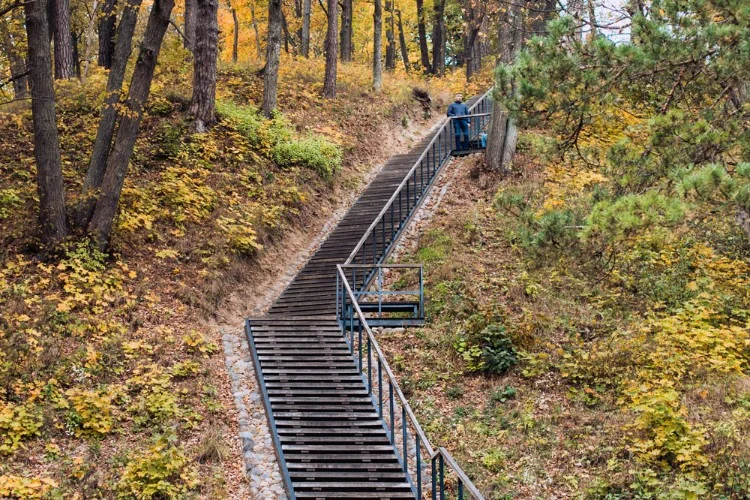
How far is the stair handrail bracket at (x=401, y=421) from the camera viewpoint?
8133 mm

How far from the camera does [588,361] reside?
1148 cm

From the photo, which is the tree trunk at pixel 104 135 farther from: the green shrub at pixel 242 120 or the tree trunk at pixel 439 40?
the tree trunk at pixel 439 40

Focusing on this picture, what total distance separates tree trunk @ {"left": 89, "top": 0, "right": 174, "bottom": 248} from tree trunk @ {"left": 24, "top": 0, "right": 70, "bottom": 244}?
642mm

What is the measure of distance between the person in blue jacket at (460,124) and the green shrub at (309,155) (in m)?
3.41

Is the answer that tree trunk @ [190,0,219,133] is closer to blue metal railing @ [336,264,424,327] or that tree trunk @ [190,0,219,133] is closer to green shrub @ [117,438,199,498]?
blue metal railing @ [336,264,424,327]

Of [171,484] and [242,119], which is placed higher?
[242,119]

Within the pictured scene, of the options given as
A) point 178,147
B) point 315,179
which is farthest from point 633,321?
point 178,147

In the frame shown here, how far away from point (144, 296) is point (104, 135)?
10.5 ft

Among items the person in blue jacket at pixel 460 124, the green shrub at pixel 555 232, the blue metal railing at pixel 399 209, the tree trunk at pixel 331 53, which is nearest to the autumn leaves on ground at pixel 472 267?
the green shrub at pixel 555 232

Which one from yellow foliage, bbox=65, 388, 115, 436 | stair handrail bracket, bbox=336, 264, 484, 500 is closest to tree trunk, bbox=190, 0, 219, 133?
stair handrail bracket, bbox=336, 264, 484, 500

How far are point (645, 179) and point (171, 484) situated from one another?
6.71 metres

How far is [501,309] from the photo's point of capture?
13.4 m

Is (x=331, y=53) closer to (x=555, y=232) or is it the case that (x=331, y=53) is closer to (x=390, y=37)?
(x=555, y=232)

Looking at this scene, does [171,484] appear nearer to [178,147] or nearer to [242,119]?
[178,147]
